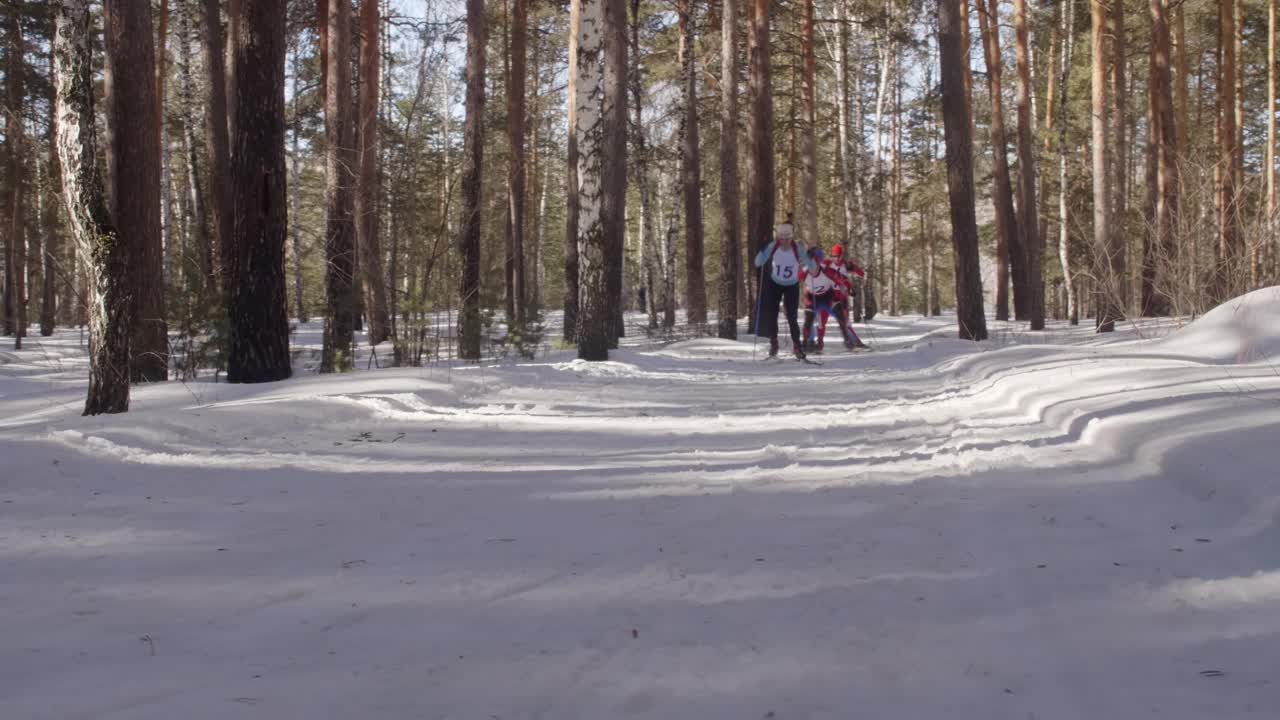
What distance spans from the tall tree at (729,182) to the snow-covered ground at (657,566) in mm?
11657

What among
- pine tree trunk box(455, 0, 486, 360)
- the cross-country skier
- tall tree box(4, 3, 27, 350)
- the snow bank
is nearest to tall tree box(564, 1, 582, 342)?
pine tree trunk box(455, 0, 486, 360)

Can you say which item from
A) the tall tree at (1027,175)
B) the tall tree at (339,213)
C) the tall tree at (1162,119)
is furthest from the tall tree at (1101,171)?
the tall tree at (339,213)

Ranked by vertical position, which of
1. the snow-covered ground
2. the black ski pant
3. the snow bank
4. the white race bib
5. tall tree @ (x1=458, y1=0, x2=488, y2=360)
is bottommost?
the snow-covered ground

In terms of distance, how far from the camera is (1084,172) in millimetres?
30188

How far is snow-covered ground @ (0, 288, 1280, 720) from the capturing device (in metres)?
1.89

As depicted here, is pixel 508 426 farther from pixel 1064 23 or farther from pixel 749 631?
pixel 1064 23

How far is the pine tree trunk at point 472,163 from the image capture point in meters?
13.6

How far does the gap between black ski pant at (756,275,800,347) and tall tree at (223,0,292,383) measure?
6.52 meters

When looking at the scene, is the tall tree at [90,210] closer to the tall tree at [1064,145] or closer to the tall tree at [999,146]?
the tall tree at [1064,145]

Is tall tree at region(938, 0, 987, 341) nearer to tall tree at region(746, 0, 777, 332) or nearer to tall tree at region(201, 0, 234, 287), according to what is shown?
tall tree at region(746, 0, 777, 332)

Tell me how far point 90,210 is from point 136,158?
2.41 meters

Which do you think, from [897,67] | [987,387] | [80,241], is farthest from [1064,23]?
[80,241]

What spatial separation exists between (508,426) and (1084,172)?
30.1 metres

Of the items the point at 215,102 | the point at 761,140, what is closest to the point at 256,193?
the point at 215,102
